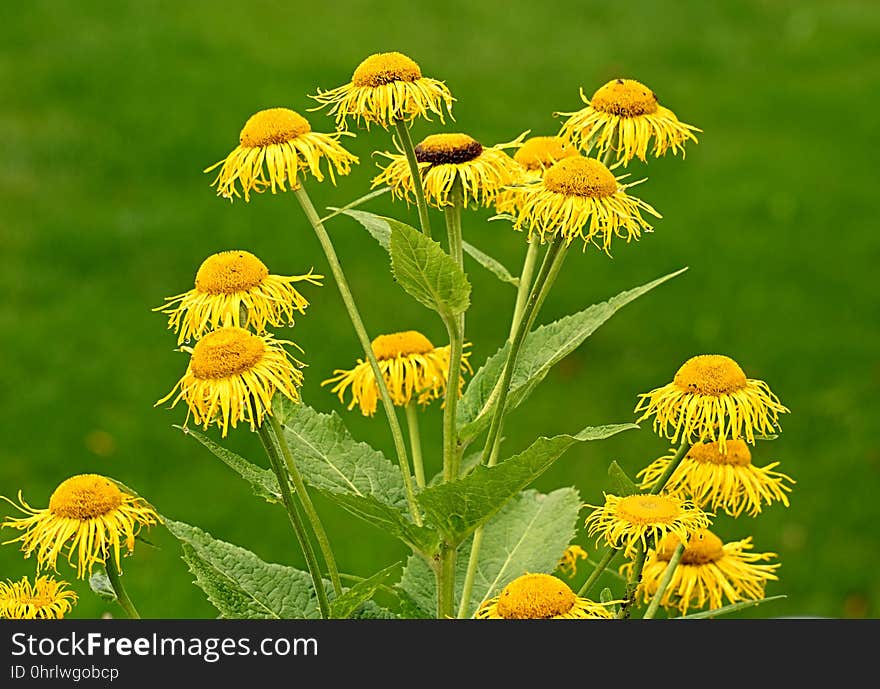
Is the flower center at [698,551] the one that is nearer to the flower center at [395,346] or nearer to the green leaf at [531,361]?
→ the green leaf at [531,361]

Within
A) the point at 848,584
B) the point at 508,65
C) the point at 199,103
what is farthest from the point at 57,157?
the point at 848,584

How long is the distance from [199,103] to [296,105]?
0.36m

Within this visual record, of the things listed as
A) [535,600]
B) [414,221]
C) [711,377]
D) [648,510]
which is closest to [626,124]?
[711,377]

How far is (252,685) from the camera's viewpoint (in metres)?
0.99

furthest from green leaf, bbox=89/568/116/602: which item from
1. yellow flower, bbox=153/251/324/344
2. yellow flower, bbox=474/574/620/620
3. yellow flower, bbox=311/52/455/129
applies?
yellow flower, bbox=311/52/455/129

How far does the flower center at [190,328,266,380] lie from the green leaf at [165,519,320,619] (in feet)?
0.58

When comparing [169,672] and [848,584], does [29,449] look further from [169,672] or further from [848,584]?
[169,672]

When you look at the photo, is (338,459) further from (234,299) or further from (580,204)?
(580,204)

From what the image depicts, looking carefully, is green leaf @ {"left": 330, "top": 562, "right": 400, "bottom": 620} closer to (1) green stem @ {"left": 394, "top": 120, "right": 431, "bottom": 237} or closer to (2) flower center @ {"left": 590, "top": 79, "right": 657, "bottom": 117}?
(1) green stem @ {"left": 394, "top": 120, "right": 431, "bottom": 237}

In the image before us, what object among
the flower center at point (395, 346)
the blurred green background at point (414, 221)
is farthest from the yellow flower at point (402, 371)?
the blurred green background at point (414, 221)

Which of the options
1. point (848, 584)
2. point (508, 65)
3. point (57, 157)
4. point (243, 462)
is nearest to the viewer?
point (243, 462)

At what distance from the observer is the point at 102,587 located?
3.92 ft

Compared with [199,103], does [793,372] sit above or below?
below

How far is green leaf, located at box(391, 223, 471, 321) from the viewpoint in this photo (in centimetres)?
104
